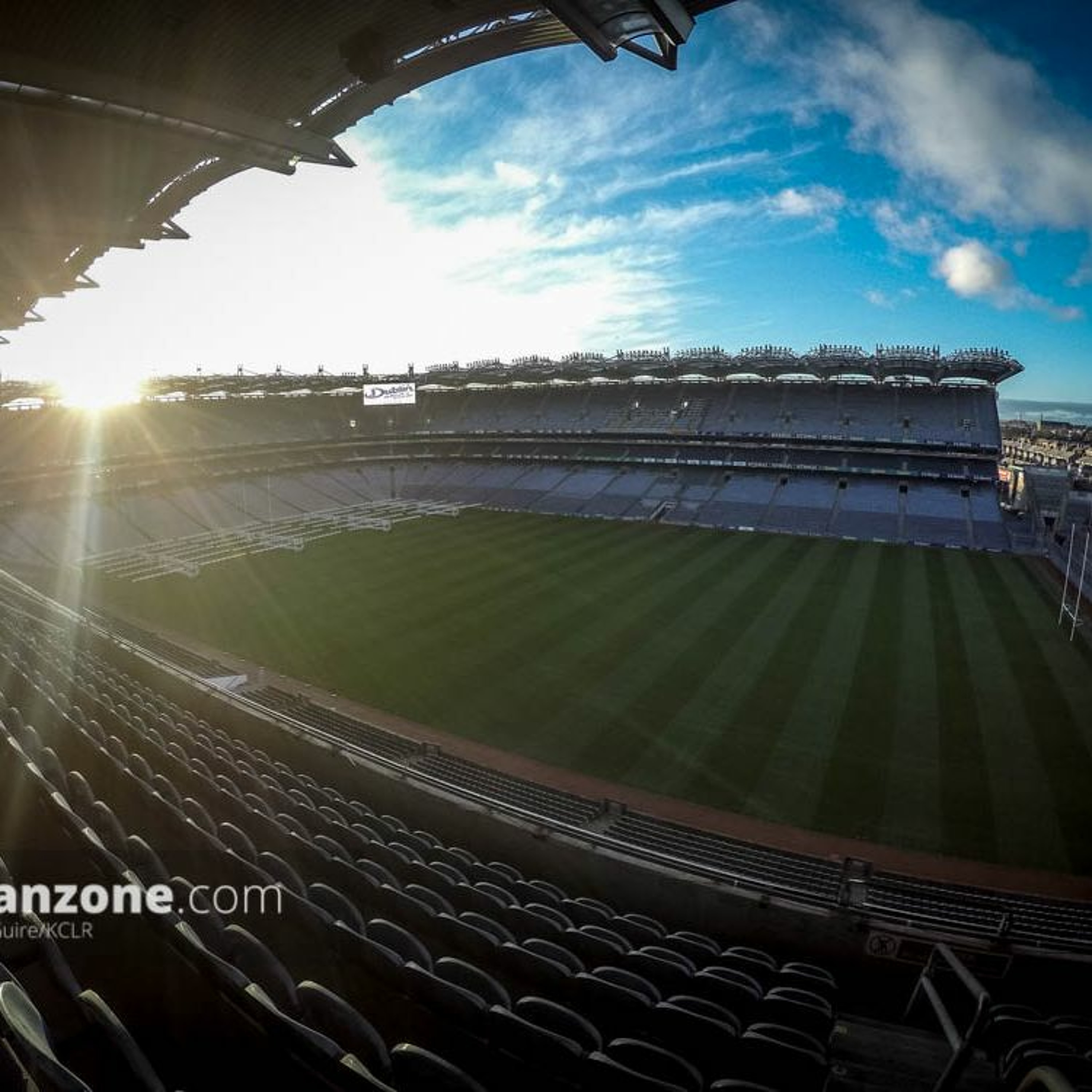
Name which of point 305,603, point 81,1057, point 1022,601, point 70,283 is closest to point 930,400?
point 1022,601

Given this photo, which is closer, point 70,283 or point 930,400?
point 70,283

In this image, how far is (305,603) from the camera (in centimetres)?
3166

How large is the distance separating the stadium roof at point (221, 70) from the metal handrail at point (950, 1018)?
8.41 meters

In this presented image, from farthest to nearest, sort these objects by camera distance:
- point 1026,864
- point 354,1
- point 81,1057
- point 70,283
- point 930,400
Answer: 1. point 930,400
2. point 70,283
3. point 1026,864
4. point 354,1
5. point 81,1057

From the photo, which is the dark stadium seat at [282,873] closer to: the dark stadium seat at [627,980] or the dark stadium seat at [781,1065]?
the dark stadium seat at [627,980]

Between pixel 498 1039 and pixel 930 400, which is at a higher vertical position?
pixel 930 400

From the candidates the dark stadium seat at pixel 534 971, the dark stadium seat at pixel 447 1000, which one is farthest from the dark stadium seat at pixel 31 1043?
the dark stadium seat at pixel 534 971

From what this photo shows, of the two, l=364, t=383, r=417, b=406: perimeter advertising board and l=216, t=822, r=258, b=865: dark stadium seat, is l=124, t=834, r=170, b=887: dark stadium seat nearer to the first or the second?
l=216, t=822, r=258, b=865: dark stadium seat

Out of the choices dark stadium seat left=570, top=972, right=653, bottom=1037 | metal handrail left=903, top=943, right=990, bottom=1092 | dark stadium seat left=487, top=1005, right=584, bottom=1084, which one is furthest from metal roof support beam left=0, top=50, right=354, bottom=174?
metal handrail left=903, top=943, right=990, bottom=1092

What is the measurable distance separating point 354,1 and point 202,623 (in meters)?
26.7

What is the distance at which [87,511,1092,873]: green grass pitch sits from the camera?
1608 cm

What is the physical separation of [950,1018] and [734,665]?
693 inches

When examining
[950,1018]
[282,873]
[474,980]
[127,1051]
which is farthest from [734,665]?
[127,1051]

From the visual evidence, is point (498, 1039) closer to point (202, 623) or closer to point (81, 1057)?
point (81, 1057)
